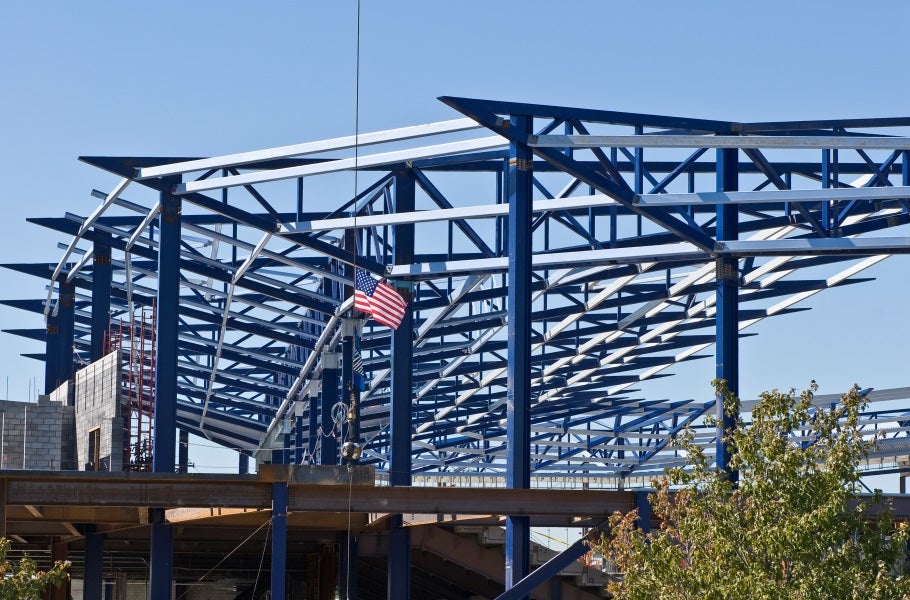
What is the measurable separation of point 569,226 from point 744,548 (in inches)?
766

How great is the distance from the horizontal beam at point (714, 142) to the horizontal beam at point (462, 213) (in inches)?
123

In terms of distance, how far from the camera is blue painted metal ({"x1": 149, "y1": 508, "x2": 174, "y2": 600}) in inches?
1141

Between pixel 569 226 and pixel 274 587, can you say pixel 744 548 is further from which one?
pixel 569 226

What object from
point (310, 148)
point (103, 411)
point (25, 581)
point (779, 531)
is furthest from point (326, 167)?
point (779, 531)

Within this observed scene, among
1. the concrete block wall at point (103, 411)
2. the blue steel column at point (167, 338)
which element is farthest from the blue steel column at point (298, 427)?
the blue steel column at point (167, 338)

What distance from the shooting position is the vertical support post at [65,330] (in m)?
52.2

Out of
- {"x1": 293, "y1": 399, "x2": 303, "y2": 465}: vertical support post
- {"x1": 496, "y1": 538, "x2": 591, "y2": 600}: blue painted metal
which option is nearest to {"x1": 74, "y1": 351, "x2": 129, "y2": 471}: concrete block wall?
{"x1": 496, "y1": 538, "x2": 591, "y2": 600}: blue painted metal

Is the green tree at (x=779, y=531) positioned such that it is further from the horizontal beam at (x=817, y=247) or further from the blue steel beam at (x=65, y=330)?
the blue steel beam at (x=65, y=330)

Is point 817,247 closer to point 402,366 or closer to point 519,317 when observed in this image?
point 519,317

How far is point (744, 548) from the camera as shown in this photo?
18.9 metres

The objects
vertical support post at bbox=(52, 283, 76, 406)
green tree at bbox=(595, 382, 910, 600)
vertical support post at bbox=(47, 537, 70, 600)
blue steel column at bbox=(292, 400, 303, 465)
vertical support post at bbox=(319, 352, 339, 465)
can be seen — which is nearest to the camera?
green tree at bbox=(595, 382, 910, 600)

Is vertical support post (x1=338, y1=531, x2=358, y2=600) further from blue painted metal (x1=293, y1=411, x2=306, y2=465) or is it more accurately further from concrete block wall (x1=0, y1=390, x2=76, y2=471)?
blue painted metal (x1=293, y1=411, x2=306, y2=465)

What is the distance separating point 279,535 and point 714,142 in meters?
11.4

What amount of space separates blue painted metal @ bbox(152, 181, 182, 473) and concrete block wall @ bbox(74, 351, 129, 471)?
4401 mm
